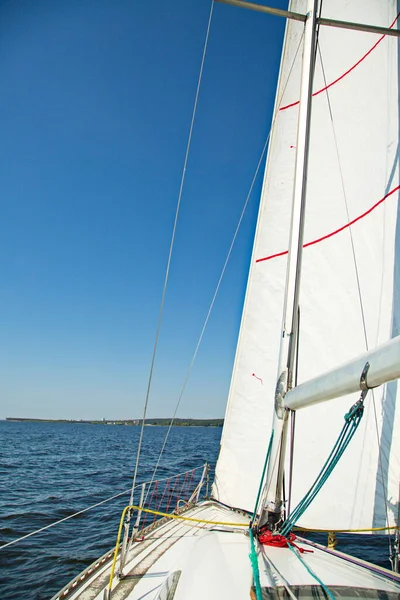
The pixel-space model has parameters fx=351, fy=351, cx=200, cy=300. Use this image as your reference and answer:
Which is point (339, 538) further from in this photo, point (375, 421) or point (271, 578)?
point (271, 578)

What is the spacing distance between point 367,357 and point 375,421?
2156mm

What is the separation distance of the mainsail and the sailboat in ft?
0.05

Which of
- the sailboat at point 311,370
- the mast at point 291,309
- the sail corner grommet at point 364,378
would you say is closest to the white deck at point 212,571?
the sailboat at point 311,370

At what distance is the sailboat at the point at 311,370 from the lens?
2.56m

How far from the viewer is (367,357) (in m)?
1.90

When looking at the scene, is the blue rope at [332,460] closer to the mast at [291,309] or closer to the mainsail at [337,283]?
the mast at [291,309]

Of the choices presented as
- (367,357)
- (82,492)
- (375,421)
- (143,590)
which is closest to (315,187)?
(375,421)

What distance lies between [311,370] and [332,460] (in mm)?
1679

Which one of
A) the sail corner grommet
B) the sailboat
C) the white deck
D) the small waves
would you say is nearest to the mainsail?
the sailboat

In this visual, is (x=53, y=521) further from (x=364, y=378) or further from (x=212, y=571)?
(x=364, y=378)

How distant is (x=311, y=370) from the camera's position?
4.02 m

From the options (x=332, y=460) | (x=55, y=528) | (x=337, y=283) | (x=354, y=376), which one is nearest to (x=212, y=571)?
(x=332, y=460)

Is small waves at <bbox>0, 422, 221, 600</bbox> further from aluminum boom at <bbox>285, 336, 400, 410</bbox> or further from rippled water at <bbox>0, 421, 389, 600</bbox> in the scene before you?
aluminum boom at <bbox>285, 336, 400, 410</bbox>

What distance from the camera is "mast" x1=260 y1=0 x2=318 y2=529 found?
3004mm
